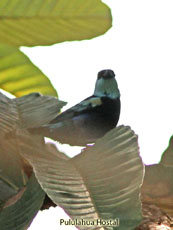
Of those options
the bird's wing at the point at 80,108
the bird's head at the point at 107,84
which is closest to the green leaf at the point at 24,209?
the bird's wing at the point at 80,108

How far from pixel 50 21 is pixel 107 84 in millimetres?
238

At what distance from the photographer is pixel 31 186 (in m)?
0.83

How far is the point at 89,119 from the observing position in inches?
38.9

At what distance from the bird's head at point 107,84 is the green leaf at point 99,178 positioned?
0.77 feet

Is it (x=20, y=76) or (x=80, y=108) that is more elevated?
(x=20, y=76)

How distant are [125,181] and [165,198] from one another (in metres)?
0.10

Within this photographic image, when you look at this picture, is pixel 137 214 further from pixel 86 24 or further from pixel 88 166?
pixel 86 24

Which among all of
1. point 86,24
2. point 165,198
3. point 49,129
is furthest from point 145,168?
point 86,24

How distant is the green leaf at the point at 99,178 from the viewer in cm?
72

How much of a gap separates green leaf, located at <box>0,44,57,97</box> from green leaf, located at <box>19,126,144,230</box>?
1.14 ft

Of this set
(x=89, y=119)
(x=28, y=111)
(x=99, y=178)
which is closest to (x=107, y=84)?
(x=89, y=119)

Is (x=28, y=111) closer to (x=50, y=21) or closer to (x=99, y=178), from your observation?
(x=99, y=178)

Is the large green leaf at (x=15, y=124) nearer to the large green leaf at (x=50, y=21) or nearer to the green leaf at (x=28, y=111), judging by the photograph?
the green leaf at (x=28, y=111)

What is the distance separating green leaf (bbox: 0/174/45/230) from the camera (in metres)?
0.81
